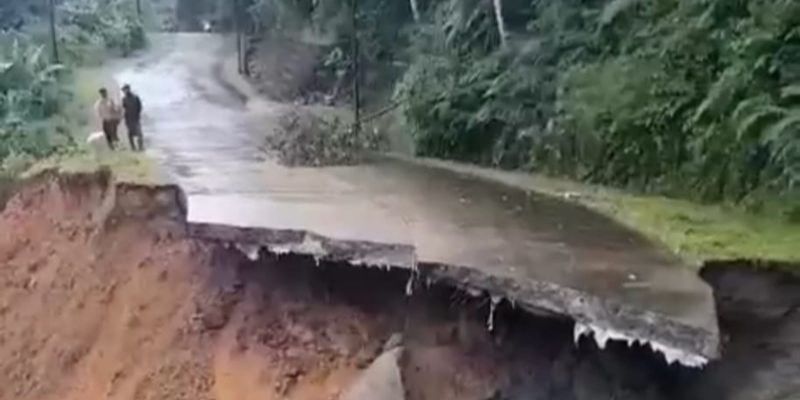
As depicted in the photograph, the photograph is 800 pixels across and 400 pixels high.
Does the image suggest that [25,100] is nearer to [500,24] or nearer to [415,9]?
[415,9]

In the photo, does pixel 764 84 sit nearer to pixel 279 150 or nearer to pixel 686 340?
pixel 686 340

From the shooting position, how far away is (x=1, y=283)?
13.2 meters

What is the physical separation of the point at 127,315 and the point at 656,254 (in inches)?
241

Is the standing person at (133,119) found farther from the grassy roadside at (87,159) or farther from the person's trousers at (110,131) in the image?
the grassy roadside at (87,159)

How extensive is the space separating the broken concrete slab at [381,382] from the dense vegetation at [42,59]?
695 centimetres

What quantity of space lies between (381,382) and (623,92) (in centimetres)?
443

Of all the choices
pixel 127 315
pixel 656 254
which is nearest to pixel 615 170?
pixel 656 254

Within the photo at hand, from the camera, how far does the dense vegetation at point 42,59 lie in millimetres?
15992

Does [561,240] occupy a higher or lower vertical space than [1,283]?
higher

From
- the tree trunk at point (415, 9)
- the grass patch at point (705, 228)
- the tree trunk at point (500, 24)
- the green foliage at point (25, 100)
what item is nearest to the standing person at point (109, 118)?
the green foliage at point (25, 100)

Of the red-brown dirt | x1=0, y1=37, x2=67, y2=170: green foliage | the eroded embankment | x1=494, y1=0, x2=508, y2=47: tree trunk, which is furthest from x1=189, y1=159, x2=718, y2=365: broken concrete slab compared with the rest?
x1=0, y1=37, x2=67, y2=170: green foliage

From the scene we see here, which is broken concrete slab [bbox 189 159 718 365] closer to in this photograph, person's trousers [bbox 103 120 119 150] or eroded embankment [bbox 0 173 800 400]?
eroded embankment [bbox 0 173 800 400]

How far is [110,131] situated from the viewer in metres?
15.2

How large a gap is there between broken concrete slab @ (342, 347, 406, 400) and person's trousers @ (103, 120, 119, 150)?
716 cm
